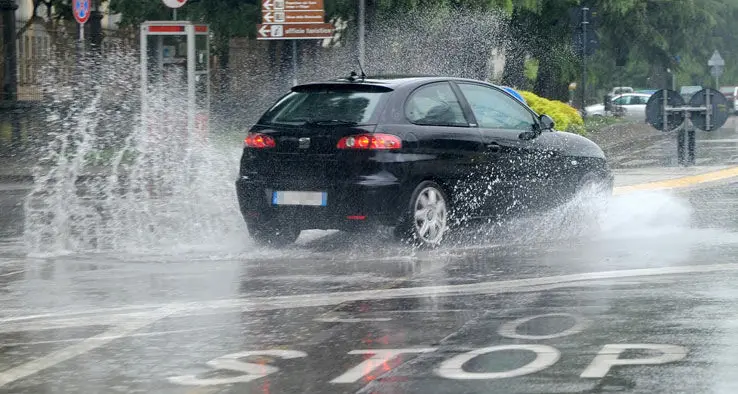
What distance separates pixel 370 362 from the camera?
705 cm

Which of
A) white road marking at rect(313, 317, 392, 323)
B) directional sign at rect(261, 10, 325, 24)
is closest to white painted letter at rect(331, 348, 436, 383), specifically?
white road marking at rect(313, 317, 392, 323)

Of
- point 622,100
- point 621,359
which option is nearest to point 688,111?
point 621,359

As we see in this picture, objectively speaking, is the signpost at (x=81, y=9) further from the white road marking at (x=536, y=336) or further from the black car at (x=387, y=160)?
the white road marking at (x=536, y=336)

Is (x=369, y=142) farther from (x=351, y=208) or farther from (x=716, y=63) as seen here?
(x=716, y=63)

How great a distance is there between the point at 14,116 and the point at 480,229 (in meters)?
16.6

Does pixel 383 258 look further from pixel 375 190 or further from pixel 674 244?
pixel 674 244

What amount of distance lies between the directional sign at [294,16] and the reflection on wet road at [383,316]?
39.7 ft

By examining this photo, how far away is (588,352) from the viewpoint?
716cm

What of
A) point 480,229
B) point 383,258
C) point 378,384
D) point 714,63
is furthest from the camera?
point 714,63

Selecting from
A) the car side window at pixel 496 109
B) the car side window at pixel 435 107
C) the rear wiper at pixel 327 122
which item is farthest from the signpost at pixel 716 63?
the rear wiper at pixel 327 122

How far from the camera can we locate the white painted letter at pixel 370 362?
667 centimetres

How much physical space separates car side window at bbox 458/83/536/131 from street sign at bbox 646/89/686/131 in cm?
827

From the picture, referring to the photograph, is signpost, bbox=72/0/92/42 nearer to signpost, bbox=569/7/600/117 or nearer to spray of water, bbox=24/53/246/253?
spray of water, bbox=24/53/246/253

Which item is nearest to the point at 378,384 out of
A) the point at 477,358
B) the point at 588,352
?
the point at 477,358
